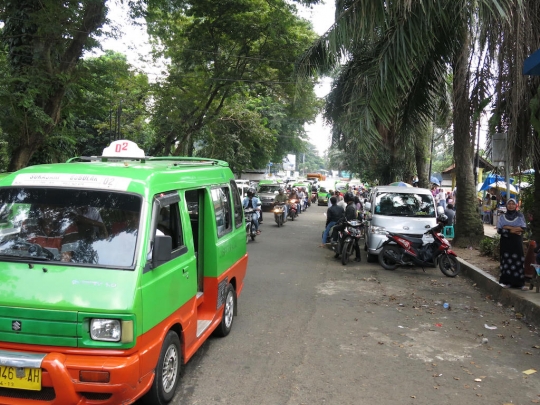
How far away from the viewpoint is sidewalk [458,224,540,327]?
704 cm

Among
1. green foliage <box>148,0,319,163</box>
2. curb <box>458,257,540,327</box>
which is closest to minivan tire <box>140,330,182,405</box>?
curb <box>458,257,540,327</box>

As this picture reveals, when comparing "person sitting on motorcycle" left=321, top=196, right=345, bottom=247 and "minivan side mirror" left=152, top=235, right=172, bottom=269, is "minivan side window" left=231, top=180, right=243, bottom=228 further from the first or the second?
"person sitting on motorcycle" left=321, top=196, right=345, bottom=247

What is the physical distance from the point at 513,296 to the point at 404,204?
16.0 feet

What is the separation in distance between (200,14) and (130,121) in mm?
11790

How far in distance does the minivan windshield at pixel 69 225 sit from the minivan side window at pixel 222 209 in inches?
72.8

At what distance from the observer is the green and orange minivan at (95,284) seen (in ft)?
10.6

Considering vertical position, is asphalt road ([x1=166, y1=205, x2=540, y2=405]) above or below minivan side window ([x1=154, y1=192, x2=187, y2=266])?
below

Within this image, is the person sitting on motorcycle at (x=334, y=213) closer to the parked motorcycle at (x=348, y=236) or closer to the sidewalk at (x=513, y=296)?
the parked motorcycle at (x=348, y=236)

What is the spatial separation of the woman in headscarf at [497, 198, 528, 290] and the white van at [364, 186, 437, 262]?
341 cm

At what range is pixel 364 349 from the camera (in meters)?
5.61

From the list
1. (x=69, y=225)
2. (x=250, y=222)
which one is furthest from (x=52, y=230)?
(x=250, y=222)

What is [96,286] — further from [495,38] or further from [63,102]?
[63,102]

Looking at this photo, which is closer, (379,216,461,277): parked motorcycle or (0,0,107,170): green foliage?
(0,0,107,170): green foliage

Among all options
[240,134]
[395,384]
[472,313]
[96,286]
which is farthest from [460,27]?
[240,134]
